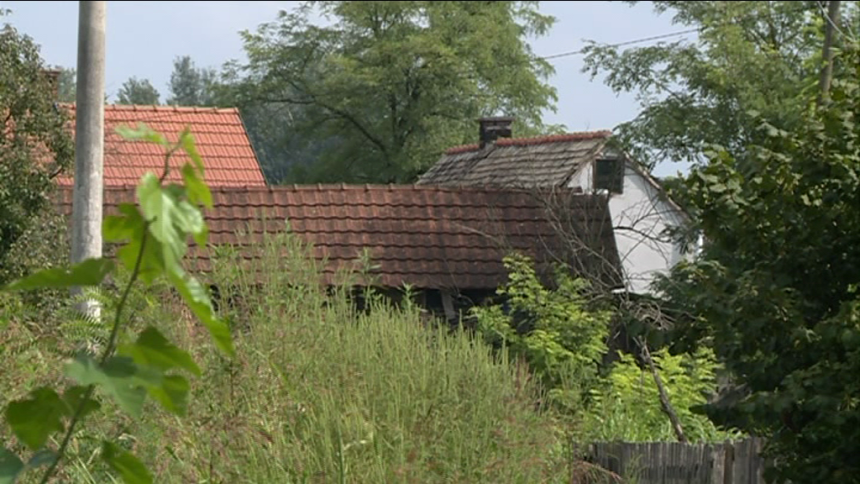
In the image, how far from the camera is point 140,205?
4.12 ft

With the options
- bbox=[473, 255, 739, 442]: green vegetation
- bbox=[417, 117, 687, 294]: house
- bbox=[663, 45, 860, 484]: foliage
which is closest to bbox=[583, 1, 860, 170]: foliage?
bbox=[417, 117, 687, 294]: house

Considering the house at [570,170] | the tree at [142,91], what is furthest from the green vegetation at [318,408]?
the tree at [142,91]

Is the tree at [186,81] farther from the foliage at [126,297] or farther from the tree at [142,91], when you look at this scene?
the foliage at [126,297]

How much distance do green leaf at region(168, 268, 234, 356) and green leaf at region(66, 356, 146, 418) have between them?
93 millimetres

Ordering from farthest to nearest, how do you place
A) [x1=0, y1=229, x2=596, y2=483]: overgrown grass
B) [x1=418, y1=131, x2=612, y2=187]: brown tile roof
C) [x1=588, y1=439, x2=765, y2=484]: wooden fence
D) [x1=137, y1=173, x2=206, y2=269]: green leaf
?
[x1=418, y1=131, x2=612, y2=187]: brown tile roof, [x1=588, y1=439, x2=765, y2=484]: wooden fence, [x1=0, y1=229, x2=596, y2=483]: overgrown grass, [x1=137, y1=173, x2=206, y2=269]: green leaf

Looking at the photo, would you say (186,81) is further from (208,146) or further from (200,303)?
(200,303)

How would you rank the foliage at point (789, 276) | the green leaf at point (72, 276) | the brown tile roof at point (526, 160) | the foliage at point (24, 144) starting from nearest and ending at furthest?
the green leaf at point (72, 276) < the foliage at point (789, 276) < the foliage at point (24, 144) < the brown tile roof at point (526, 160)

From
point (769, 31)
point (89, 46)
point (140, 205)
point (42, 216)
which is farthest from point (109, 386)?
point (769, 31)

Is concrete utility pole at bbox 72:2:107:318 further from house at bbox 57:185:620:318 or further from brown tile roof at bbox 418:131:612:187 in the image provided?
brown tile roof at bbox 418:131:612:187

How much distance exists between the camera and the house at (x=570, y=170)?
33125 mm

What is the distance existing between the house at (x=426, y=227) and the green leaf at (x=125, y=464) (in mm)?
18682

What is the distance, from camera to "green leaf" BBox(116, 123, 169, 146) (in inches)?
50.9

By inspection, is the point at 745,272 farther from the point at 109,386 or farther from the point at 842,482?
the point at 109,386

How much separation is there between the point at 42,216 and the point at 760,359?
37.2 feet
